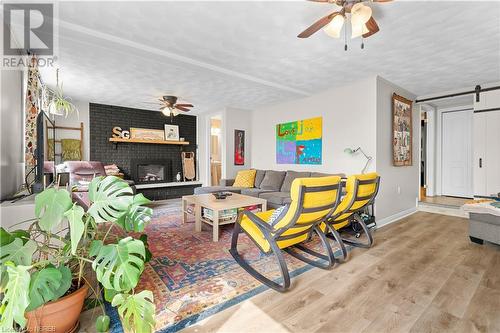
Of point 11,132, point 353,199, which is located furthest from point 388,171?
point 11,132

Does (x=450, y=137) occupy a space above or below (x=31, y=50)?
below

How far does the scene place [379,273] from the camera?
7.43ft

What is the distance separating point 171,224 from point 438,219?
487 centimetres

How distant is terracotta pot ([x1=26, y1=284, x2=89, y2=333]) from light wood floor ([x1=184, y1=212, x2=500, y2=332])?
721 mm

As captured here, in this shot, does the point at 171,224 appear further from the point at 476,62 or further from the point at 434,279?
the point at 476,62

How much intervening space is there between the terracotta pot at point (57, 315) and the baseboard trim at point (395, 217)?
403 centimetres

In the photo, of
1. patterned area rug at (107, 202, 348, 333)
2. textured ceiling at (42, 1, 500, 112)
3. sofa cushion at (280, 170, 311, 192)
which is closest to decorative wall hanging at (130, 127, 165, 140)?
textured ceiling at (42, 1, 500, 112)

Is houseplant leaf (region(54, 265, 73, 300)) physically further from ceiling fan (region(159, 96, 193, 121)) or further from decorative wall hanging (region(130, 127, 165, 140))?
decorative wall hanging (region(130, 127, 165, 140))

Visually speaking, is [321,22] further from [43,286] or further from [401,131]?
[401,131]

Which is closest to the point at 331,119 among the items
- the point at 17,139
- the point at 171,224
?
the point at 171,224

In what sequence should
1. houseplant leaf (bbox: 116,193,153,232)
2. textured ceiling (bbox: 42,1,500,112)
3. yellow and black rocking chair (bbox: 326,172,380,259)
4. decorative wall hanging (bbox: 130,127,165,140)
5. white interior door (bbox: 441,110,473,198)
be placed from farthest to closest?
decorative wall hanging (bbox: 130,127,165,140), white interior door (bbox: 441,110,473,198), yellow and black rocking chair (bbox: 326,172,380,259), textured ceiling (bbox: 42,1,500,112), houseplant leaf (bbox: 116,193,153,232)

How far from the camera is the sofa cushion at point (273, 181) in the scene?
4.96 m

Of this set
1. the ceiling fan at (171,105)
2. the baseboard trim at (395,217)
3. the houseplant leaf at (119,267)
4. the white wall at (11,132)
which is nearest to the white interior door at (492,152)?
the baseboard trim at (395,217)

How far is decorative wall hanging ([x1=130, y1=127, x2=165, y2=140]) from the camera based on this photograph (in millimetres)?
6008
